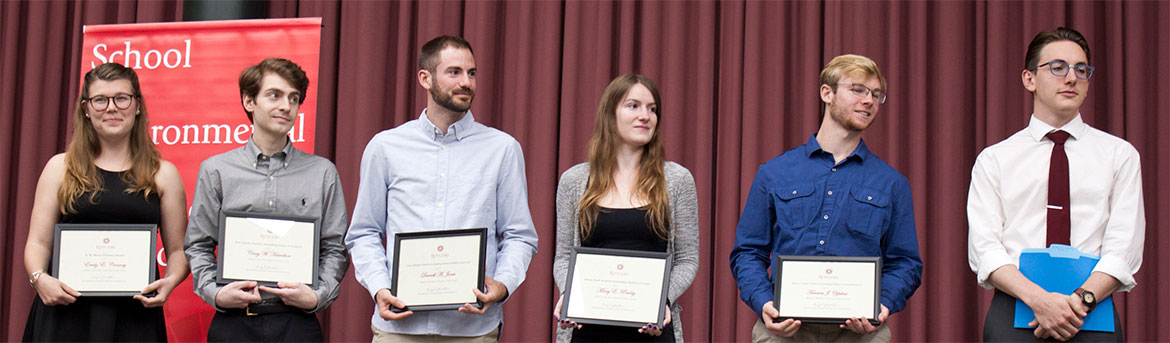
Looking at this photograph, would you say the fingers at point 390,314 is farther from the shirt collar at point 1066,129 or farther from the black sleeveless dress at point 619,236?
the shirt collar at point 1066,129

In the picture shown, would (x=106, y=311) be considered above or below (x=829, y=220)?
Result: below

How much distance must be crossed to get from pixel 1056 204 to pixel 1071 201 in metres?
0.05

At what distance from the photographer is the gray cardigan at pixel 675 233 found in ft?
10.1

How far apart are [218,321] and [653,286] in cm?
145

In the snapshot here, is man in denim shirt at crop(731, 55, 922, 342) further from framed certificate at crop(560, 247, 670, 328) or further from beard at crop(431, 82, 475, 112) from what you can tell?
beard at crop(431, 82, 475, 112)

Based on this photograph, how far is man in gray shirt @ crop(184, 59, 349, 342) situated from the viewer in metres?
3.12

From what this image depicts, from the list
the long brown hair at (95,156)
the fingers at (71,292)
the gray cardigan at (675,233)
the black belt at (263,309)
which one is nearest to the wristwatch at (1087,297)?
the gray cardigan at (675,233)

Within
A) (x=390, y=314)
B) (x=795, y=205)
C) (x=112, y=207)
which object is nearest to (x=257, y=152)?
(x=112, y=207)

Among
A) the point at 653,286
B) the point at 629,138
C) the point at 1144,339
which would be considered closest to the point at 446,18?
the point at 629,138

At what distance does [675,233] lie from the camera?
312cm

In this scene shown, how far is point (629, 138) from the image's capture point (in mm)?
3184

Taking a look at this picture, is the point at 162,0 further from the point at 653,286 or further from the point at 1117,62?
the point at 1117,62

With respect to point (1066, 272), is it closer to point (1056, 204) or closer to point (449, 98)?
point (1056, 204)

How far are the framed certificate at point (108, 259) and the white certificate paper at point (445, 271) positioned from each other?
976 mm
